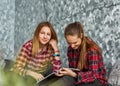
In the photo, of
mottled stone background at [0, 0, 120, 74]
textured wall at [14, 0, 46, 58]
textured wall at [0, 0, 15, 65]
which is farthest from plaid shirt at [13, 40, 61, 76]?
textured wall at [0, 0, 15, 65]

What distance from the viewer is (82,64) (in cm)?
228

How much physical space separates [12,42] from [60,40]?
1389 millimetres

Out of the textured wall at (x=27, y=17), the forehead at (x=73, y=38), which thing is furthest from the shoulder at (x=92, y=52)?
the textured wall at (x=27, y=17)

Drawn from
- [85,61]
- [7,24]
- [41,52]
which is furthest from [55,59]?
[7,24]

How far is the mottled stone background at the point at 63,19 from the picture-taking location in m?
3.20

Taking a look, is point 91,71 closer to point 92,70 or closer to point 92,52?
point 92,70

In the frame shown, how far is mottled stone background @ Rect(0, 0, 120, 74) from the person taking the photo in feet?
10.5

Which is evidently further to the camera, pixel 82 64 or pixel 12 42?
pixel 12 42

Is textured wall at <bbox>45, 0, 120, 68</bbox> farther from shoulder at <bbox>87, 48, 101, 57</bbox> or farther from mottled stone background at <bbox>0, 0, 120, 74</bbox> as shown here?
shoulder at <bbox>87, 48, 101, 57</bbox>

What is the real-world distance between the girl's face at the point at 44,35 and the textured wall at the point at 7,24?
2.97 meters

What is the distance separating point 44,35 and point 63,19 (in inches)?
70.8

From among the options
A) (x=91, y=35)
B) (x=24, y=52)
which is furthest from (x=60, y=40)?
(x=24, y=52)

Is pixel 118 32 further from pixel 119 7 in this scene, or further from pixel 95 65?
pixel 95 65

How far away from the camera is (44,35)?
8.07 feet
